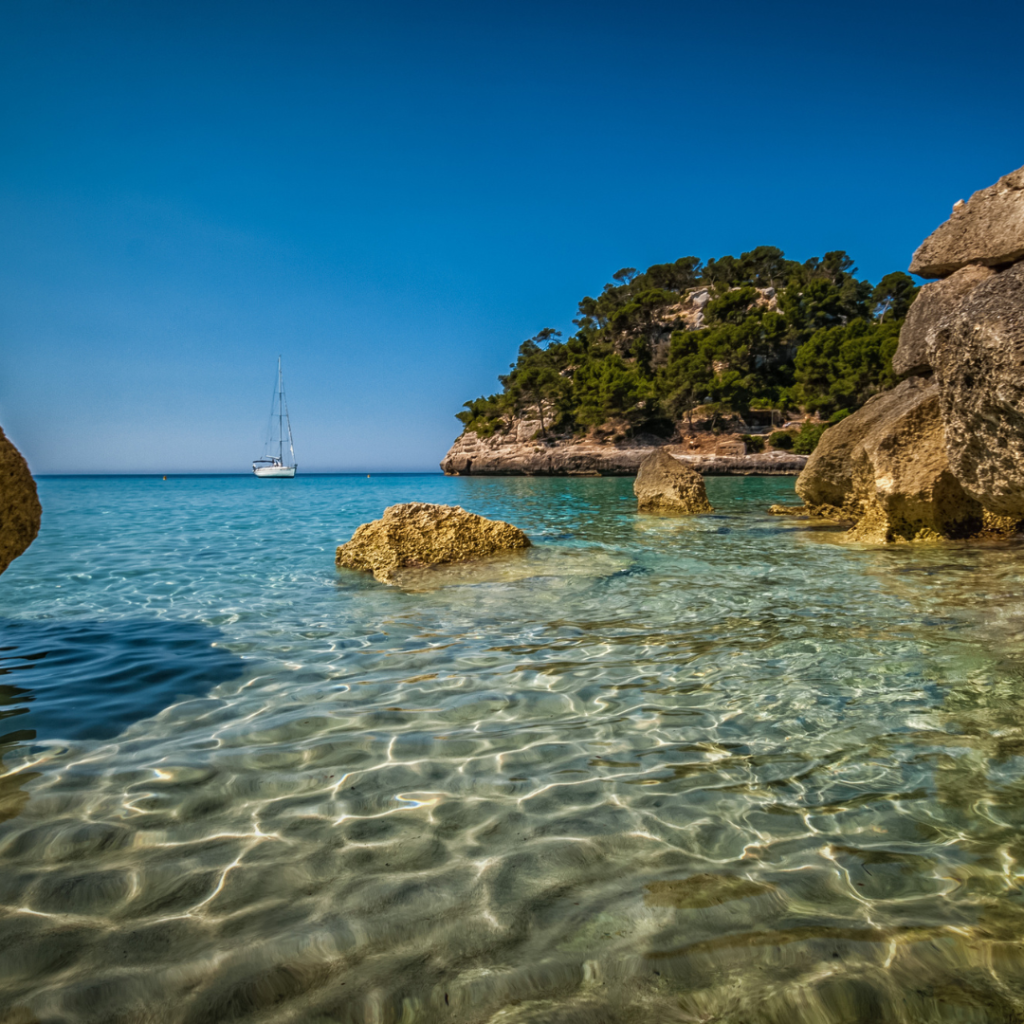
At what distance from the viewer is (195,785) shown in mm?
2873

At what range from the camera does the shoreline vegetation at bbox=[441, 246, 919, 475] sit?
57062 millimetres

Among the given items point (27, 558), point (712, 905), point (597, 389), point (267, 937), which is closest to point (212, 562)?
point (27, 558)

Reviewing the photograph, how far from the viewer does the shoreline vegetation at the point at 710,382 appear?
57062 mm

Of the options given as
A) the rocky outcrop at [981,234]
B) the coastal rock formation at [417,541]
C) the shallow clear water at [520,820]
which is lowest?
the shallow clear water at [520,820]

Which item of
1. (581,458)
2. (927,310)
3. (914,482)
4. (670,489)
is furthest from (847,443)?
(581,458)

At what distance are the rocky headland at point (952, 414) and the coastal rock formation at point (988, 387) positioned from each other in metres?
0.01

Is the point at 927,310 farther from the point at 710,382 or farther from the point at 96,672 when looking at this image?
the point at 710,382

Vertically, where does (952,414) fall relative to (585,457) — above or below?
below

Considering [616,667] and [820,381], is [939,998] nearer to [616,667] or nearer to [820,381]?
[616,667]

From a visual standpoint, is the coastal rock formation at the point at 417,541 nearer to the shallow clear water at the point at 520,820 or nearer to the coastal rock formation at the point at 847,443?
the shallow clear water at the point at 520,820

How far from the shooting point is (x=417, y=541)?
9.26 m

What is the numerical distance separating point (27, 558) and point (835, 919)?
13.0 meters

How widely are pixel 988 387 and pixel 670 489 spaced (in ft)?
40.8

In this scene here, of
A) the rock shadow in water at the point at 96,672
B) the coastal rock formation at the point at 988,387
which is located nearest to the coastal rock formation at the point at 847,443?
the coastal rock formation at the point at 988,387
